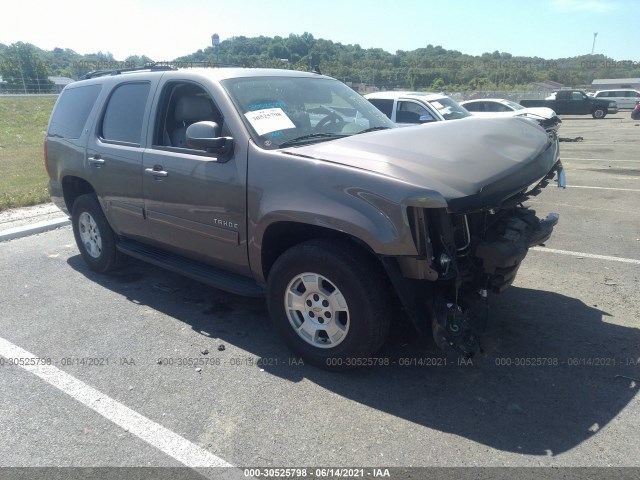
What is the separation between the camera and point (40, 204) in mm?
8445

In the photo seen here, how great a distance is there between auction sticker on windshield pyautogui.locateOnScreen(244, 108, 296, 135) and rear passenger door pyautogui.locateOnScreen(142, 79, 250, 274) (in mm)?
180

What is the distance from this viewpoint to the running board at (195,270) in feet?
12.8

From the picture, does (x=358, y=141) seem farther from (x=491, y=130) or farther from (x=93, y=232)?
(x=93, y=232)

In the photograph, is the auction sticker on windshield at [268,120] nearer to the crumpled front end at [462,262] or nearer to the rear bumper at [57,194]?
the crumpled front end at [462,262]

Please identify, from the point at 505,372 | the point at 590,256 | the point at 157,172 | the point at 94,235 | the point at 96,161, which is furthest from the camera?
the point at 590,256

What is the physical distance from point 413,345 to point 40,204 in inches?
281

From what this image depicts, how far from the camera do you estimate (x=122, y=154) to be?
463 centimetres

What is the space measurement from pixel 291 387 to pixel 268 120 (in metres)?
1.92

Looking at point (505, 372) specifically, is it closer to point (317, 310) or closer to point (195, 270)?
point (317, 310)

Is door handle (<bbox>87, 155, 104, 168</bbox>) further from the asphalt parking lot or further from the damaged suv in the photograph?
the asphalt parking lot

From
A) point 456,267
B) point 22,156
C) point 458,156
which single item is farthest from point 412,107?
point 22,156

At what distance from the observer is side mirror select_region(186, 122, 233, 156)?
3631 millimetres

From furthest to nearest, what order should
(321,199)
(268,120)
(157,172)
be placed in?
(157,172), (268,120), (321,199)

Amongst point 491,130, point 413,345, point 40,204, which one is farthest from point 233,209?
point 40,204
